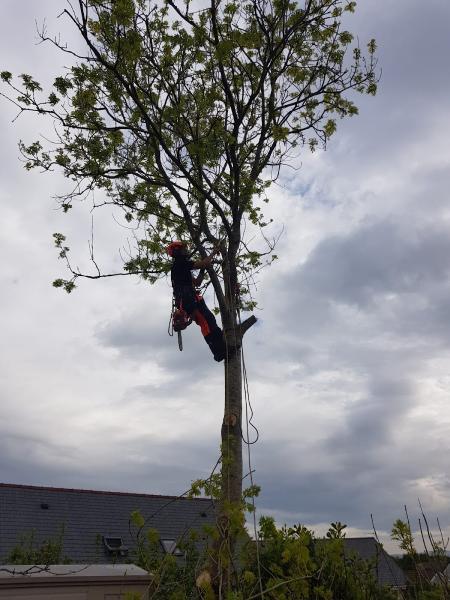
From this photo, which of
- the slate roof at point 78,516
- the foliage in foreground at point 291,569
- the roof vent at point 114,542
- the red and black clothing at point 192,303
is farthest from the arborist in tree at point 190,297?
the roof vent at point 114,542

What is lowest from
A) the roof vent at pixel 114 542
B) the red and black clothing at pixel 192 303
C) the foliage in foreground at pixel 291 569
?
the foliage in foreground at pixel 291 569

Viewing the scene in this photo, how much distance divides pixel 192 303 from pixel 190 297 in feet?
0.35

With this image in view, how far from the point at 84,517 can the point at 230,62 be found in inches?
738

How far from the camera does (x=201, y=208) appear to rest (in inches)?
457

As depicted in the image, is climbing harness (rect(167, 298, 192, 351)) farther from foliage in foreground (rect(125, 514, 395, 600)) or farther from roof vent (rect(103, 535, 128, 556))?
roof vent (rect(103, 535, 128, 556))

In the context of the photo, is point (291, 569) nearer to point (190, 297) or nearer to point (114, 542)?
point (190, 297)

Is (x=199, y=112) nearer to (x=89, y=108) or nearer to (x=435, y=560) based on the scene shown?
(x=89, y=108)

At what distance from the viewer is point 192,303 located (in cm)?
1011

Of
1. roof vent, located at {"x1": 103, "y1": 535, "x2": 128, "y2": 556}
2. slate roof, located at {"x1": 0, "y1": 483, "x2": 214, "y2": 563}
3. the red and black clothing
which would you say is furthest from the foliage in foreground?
roof vent, located at {"x1": 103, "y1": 535, "x2": 128, "y2": 556}

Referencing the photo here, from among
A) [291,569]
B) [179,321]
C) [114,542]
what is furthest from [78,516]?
[291,569]

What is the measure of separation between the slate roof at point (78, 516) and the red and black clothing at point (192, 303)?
12.6 metres

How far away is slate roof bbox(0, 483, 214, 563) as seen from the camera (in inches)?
827

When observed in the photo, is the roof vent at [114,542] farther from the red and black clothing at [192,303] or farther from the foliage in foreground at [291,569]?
the foliage in foreground at [291,569]

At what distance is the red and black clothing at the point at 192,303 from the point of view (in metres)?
10.0
